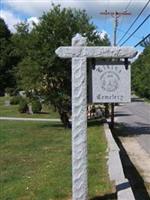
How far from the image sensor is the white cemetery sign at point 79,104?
8383 millimetres

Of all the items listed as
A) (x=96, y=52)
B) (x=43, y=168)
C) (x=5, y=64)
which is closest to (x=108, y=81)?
(x=96, y=52)

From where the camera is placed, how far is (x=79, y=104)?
8398 mm

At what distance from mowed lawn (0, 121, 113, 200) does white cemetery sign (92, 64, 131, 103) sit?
1888 millimetres

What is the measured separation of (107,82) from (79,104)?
508 mm

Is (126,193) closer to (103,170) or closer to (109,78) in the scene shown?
(109,78)

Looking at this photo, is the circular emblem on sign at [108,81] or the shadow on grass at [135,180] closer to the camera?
the circular emblem on sign at [108,81]

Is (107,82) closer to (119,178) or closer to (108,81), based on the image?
(108,81)

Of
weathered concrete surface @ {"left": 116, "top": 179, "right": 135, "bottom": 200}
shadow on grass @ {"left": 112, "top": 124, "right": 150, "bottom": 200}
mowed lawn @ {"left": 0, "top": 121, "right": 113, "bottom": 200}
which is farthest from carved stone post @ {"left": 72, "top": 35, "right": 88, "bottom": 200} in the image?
shadow on grass @ {"left": 112, "top": 124, "right": 150, "bottom": 200}

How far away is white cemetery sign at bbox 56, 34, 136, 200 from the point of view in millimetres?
8383

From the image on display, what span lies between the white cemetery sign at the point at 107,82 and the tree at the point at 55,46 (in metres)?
17.8

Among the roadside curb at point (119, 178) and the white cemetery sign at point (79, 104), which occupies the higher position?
the white cemetery sign at point (79, 104)

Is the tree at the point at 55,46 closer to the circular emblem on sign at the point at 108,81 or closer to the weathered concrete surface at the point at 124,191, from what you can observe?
the weathered concrete surface at the point at 124,191

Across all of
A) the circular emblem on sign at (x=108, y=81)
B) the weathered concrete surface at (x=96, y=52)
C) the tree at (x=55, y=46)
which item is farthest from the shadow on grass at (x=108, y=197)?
the tree at (x=55, y=46)

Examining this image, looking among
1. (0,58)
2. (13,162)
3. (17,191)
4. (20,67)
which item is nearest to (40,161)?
(13,162)
